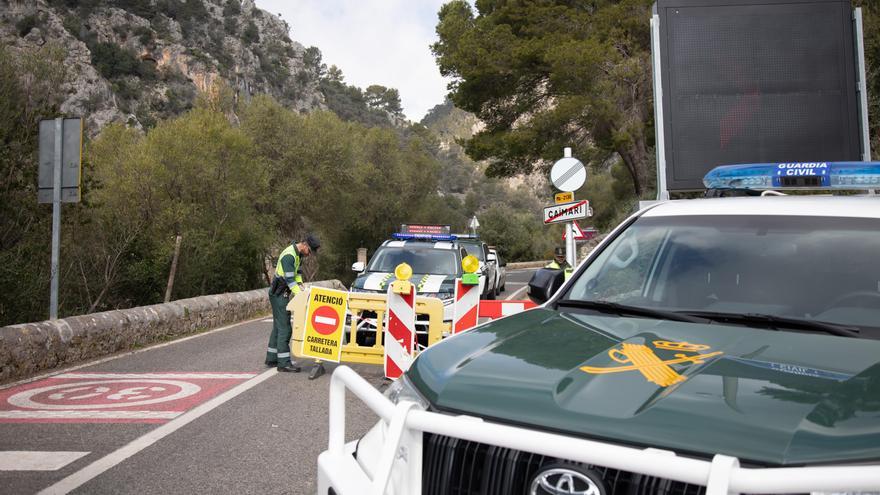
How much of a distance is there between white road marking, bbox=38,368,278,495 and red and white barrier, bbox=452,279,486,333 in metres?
2.57

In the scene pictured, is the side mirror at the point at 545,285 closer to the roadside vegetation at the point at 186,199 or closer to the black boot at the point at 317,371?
the black boot at the point at 317,371

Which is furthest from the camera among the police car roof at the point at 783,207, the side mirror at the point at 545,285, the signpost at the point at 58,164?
the signpost at the point at 58,164

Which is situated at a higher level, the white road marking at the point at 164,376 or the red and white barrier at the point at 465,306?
the red and white barrier at the point at 465,306

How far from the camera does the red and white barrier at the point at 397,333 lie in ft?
25.7

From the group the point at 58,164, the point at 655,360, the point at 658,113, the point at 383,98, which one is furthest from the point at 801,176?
the point at 383,98

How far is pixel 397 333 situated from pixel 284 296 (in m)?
2.30

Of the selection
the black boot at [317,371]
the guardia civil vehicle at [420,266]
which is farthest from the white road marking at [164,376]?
the guardia civil vehicle at [420,266]

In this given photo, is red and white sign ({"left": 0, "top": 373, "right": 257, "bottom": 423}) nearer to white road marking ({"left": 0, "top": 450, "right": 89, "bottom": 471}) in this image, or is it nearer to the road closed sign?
the road closed sign

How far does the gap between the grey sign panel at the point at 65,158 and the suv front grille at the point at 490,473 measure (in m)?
9.72

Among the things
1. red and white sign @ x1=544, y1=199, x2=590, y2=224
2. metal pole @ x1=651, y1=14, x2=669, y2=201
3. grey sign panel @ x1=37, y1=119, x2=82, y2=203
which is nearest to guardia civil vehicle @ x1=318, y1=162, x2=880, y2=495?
metal pole @ x1=651, y1=14, x2=669, y2=201

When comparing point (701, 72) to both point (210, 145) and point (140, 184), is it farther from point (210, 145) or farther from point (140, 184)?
point (210, 145)

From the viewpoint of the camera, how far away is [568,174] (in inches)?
411

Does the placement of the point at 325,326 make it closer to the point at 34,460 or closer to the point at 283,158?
the point at 34,460

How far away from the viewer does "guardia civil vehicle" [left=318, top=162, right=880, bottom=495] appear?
165 cm
